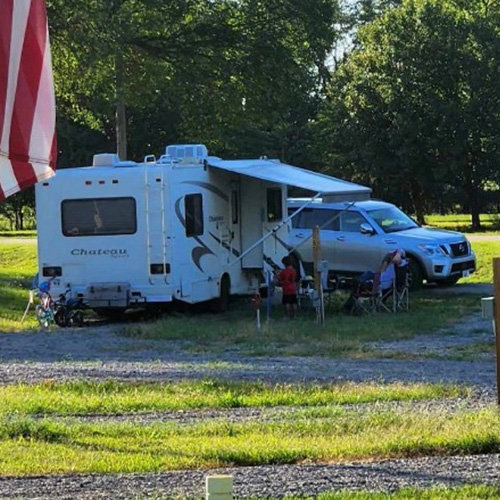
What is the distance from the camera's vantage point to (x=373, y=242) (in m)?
22.5

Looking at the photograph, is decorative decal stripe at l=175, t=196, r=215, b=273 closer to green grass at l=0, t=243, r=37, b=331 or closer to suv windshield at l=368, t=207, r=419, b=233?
green grass at l=0, t=243, r=37, b=331

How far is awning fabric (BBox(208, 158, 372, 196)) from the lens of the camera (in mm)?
18869

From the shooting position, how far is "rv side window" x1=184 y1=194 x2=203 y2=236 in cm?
1917

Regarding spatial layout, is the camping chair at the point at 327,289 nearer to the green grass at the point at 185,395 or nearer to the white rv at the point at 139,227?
the white rv at the point at 139,227

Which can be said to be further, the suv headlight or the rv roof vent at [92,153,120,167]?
the suv headlight

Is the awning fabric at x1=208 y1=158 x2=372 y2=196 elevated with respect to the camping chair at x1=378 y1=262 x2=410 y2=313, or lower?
elevated

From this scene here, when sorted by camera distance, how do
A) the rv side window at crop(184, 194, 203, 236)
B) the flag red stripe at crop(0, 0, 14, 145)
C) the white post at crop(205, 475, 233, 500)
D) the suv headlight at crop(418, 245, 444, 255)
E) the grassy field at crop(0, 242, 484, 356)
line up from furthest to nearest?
the suv headlight at crop(418, 245, 444, 255) < the rv side window at crop(184, 194, 203, 236) < the grassy field at crop(0, 242, 484, 356) < the white post at crop(205, 475, 233, 500) < the flag red stripe at crop(0, 0, 14, 145)

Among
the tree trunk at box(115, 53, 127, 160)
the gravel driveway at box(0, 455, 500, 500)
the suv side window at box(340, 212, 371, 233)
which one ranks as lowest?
the gravel driveway at box(0, 455, 500, 500)

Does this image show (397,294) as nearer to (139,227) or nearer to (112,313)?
(139,227)

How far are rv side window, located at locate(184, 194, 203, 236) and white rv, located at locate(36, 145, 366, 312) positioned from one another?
0.06 ft

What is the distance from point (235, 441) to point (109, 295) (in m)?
10.7

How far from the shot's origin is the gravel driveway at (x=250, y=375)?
21.2ft

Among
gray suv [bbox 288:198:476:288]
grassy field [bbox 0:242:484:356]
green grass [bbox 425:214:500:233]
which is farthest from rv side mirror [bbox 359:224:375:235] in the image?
green grass [bbox 425:214:500:233]

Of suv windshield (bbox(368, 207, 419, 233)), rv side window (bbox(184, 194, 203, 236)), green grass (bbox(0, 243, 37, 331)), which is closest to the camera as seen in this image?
rv side window (bbox(184, 194, 203, 236))
